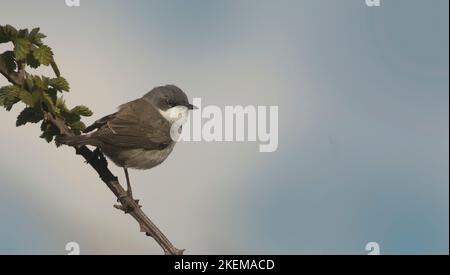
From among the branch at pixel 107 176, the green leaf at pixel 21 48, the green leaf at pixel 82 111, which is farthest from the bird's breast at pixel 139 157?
the green leaf at pixel 21 48

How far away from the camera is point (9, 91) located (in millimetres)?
3818

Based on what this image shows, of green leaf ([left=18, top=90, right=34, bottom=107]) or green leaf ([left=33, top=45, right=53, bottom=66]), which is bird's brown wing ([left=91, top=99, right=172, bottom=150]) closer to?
green leaf ([left=33, top=45, right=53, bottom=66])

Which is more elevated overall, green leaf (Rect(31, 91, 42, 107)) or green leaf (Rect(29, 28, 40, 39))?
green leaf (Rect(29, 28, 40, 39))

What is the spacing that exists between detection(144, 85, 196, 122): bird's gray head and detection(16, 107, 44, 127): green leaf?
4842 millimetres

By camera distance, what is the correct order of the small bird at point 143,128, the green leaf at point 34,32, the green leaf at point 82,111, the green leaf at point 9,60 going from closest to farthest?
the green leaf at point 9,60 → the green leaf at point 34,32 → the green leaf at point 82,111 → the small bird at point 143,128

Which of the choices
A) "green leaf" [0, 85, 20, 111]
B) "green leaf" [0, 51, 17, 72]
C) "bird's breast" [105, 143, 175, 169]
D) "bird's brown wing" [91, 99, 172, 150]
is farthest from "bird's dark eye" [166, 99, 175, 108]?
"green leaf" [0, 85, 20, 111]

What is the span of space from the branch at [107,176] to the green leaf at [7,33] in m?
0.16

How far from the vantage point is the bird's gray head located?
8.91 m

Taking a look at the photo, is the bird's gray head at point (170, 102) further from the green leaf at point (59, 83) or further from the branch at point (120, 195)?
the green leaf at point (59, 83)

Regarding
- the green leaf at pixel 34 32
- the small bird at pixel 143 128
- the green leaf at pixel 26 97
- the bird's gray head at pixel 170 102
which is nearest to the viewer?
the green leaf at pixel 26 97

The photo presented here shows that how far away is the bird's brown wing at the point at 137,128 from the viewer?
7.23m

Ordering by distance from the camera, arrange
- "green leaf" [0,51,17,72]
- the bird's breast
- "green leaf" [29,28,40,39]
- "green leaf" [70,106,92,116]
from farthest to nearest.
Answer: the bird's breast
"green leaf" [70,106,92,116]
"green leaf" [29,28,40,39]
"green leaf" [0,51,17,72]
